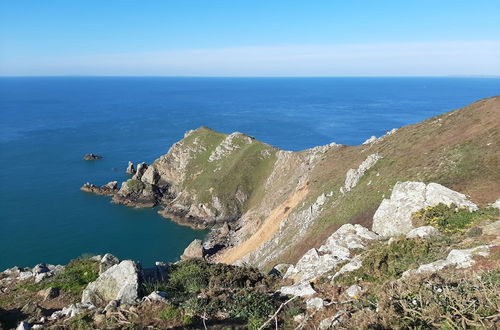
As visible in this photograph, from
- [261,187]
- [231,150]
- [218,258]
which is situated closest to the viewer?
[218,258]

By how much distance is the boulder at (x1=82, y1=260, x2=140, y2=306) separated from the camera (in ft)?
55.8

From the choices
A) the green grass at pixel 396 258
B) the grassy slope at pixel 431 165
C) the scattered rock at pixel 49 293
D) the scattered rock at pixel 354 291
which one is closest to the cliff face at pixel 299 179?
the grassy slope at pixel 431 165

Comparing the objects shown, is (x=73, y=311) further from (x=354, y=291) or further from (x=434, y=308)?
(x=434, y=308)

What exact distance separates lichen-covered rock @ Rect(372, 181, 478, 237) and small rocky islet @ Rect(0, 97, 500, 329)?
0.12 meters

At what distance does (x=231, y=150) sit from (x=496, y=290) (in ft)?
295

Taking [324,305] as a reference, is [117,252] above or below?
below

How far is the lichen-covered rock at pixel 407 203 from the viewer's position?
27.6 metres

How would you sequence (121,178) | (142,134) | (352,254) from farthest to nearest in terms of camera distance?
(142,134) < (121,178) < (352,254)

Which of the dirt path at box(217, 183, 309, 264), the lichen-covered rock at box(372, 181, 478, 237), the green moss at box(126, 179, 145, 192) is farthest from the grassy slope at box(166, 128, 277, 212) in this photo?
the lichen-covered rock at box(372, 181, 478, 237)

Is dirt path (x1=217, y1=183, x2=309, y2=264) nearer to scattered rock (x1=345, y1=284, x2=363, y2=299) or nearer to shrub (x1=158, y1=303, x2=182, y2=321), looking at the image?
scattered rock (x1=345, y1=284, x2=363, y2=299)

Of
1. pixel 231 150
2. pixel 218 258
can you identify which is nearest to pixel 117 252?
pixel 218 258

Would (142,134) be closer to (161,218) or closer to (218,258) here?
(161,218)

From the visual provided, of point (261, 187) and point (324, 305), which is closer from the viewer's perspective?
point (324, 305)

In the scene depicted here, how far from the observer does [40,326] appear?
47.6 feet
